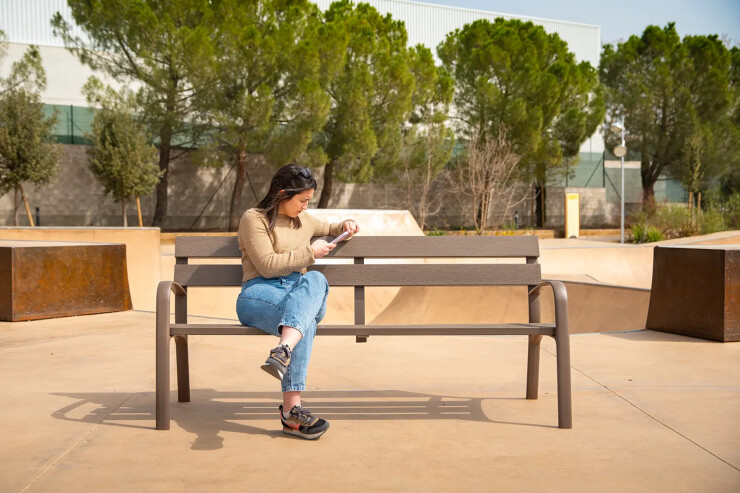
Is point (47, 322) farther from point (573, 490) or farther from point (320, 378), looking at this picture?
point (573, 490)

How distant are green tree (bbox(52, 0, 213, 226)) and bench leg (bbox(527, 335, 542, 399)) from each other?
19.7 metres

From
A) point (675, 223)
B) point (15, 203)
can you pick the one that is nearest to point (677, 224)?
point (675, 223)

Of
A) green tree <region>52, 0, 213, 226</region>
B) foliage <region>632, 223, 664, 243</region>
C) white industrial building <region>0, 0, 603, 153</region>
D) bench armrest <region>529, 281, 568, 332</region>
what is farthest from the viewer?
white industrial building <region>0, 0, 603, 153</region>

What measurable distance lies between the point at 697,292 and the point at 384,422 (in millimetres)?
3277

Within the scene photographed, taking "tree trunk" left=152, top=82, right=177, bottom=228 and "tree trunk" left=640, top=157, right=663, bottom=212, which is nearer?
"tree trunk" left=152, top=82, right=177, bottom=228

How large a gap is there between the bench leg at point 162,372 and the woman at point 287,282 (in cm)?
33

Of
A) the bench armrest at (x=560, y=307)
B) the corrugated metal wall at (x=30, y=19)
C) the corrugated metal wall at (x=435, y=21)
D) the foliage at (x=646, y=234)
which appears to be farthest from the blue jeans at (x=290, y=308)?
the corrugated metal wall at (x=435, y=21)

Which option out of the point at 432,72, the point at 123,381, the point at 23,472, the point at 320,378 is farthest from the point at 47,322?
the point at 432,72

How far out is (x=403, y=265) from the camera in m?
3.98

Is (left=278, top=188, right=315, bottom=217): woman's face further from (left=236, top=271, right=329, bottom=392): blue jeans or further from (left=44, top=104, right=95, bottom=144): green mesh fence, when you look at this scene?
(left=44, top=104, right=95, bottom=144): green mesh fence

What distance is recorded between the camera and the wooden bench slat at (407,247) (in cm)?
392

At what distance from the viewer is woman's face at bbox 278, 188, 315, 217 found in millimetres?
3617

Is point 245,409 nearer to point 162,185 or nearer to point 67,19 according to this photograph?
point 162,185

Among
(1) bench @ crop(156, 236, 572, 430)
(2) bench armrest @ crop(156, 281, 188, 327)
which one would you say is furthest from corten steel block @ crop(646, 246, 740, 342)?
(2) bench armrest @ crop(156, 281, 188, 327)
